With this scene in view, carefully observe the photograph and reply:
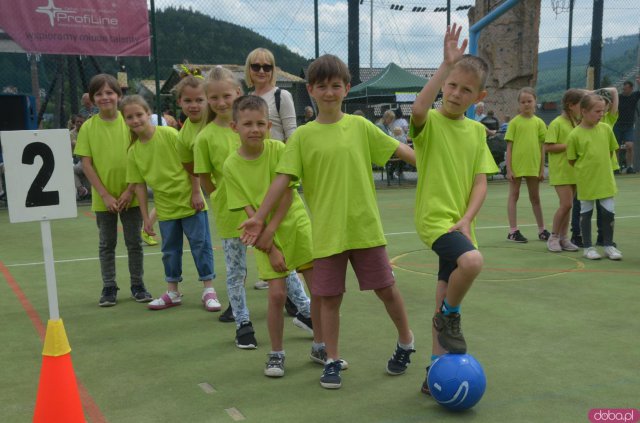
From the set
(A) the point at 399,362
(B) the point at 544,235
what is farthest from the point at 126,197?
(B) the point at 544,235

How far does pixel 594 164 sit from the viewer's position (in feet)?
23.5

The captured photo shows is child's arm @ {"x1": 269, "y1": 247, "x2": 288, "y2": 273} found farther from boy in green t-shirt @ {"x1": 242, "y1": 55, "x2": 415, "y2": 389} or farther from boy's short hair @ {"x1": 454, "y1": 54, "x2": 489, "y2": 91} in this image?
boy's short hair @ {"x1": 454, "y1": 54, "x2": 489, "y2": 91}

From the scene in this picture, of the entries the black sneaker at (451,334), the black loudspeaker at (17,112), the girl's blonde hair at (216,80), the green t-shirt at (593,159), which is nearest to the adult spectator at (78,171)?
the black loudspeaker at (17,112)

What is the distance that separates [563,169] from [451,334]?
4.80 meters

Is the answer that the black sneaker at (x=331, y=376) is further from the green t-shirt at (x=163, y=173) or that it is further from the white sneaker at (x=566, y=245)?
the white sneaker at (x=566, y=245)

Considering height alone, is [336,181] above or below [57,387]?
above

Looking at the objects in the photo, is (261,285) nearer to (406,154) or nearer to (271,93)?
(271,93)

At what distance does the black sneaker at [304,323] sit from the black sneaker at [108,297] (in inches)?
68.0

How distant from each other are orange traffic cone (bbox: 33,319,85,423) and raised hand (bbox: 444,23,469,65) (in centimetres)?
232

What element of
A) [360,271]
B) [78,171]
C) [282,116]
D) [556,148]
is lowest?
[78,171]

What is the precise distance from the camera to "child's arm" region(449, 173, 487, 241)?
3496mm

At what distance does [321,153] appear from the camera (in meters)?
3.68

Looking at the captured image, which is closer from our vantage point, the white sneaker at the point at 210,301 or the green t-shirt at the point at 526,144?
the white sneaker at the point at 210,301

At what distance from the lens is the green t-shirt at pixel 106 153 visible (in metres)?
5.70
